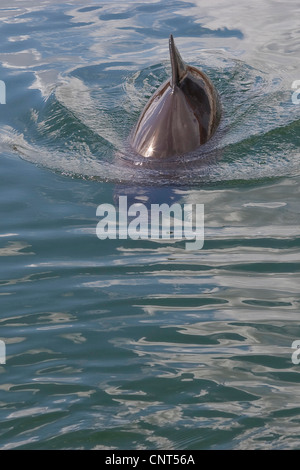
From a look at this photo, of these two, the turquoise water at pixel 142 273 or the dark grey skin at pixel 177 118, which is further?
the dark grey skin at pixel 177 118

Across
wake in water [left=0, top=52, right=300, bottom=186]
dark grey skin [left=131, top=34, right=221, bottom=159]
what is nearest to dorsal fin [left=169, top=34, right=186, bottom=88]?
dark grey skin [left=131, top=34, right=221, bottom=159]

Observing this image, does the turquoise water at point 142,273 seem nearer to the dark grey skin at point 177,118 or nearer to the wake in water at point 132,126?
the wake in water at point 132,126

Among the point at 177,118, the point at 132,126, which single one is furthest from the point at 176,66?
the point at 132,126

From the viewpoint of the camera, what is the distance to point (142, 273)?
571 centimetres

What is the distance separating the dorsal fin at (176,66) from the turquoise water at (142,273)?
679 mm

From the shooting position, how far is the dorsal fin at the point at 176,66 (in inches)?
304

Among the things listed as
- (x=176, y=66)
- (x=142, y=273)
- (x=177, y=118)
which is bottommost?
(x=142, y=273)

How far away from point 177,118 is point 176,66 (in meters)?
0.51

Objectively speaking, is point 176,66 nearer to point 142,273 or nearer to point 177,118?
point 177,118

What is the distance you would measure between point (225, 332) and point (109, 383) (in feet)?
2.76

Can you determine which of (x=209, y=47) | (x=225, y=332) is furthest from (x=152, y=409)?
(x=209, y=47)

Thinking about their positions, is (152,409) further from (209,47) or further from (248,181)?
(209,47)

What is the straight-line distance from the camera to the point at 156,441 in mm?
4086

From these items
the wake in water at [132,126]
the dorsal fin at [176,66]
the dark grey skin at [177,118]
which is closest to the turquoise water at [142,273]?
the wake in water at [132,126]
